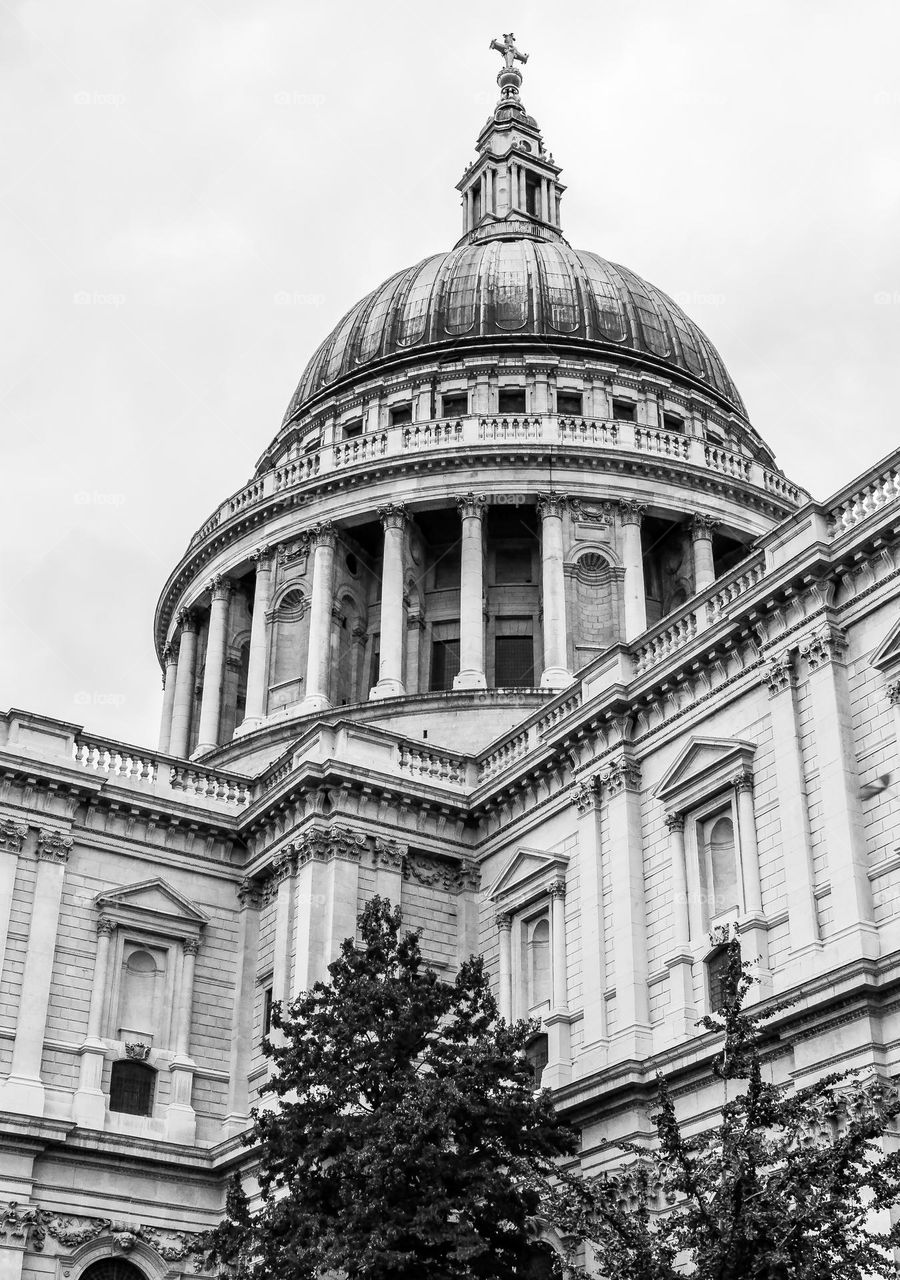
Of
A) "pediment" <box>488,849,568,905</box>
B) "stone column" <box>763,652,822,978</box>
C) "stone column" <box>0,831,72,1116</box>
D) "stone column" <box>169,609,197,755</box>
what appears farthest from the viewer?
"stone column" <box>169,609,197,755</box>

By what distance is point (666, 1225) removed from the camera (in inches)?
767

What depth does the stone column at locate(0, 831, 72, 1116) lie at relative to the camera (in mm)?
32156

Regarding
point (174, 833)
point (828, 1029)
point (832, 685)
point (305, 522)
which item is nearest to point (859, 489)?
point (832, 685)

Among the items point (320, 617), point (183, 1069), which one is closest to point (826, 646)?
point (183, 1069)

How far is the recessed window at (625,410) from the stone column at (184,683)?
15.8m

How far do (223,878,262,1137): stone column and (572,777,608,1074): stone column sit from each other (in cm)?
811

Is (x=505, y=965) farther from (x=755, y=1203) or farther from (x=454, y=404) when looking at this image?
(x=454, y=404)

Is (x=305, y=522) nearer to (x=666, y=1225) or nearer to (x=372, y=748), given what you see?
(x=372, y=748)

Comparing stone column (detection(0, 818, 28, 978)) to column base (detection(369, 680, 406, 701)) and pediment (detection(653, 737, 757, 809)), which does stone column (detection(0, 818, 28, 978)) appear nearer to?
pediment (detection(653, 737, 757, 809))

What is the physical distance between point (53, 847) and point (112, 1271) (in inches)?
333

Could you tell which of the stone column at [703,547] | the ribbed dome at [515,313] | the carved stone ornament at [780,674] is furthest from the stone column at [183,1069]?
the ribbed dome at [515,313]

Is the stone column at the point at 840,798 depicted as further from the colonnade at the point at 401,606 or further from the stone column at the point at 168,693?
the stone column at the point at 168,693

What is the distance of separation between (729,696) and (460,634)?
19157 mm

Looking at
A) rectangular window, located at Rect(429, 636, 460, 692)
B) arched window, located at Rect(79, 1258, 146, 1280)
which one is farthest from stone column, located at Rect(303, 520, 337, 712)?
arched window, located at Rect(79, 1258, 146, 1280)
